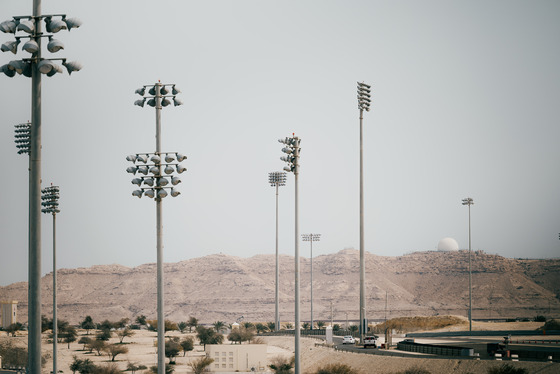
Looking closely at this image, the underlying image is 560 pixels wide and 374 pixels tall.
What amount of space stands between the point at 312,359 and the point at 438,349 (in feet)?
46.0

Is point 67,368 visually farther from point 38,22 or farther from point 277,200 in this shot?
point 38,22

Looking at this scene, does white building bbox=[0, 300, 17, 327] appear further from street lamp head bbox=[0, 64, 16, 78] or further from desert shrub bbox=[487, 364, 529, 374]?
street lamp head bbox=[0, 64, 16, 78]

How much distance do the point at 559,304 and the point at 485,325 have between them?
76.6 metres

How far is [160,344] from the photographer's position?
26.7 meters

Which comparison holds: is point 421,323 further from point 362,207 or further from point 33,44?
point 33,44

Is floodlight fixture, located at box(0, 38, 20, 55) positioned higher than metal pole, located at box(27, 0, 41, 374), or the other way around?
floodlight fixture, located at box(0, 38, 20, 55)

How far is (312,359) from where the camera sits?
216 ft

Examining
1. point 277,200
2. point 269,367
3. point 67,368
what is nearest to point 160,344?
point 269,367

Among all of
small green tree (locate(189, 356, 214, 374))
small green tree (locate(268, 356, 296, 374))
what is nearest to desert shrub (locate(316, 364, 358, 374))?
small green tree (locate(268, 356, 296, 374))

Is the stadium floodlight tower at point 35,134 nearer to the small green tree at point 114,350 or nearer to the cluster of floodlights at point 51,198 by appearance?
the cluster of floodlights at point 51,198

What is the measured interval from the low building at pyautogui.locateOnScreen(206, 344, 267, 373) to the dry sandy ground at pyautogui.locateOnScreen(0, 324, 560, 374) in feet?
12.5

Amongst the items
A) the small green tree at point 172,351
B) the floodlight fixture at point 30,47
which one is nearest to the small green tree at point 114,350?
the small green tree at point 172,351

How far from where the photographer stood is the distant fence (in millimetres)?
51656

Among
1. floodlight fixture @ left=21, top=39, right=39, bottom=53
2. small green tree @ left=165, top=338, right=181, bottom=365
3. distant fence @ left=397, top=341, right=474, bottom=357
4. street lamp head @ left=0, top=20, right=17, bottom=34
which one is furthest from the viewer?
small green tree @ left=165, top=338, right=181, bottom=365
